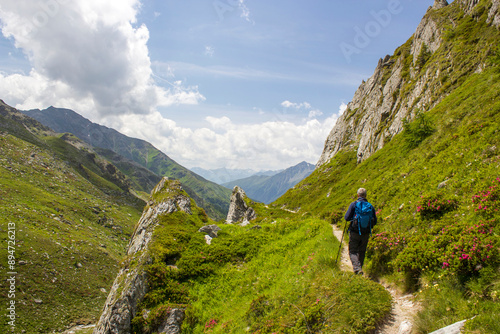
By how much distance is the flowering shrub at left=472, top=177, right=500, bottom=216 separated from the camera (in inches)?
316

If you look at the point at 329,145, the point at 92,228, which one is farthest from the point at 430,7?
the point at 92,228

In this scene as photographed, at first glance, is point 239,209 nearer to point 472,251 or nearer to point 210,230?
point 210,230

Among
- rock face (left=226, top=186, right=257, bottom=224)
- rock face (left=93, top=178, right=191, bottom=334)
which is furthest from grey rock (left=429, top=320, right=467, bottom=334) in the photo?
rock face (left=226, top=186, right=257, bottom=224)

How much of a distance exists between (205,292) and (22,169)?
9272 inches

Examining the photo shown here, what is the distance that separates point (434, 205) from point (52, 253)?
127 meters

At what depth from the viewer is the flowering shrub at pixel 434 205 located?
986 centimetres

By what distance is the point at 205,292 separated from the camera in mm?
13328

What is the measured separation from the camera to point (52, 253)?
93.9 metres

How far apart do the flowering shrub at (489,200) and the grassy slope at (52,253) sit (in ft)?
352

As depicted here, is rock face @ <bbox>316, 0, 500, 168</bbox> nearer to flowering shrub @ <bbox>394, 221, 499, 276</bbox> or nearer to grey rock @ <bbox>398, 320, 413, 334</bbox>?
flowering shrub @ <bbox>394, 221, 499, 276</bbox>

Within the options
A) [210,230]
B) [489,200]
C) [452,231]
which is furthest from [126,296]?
[489,200]

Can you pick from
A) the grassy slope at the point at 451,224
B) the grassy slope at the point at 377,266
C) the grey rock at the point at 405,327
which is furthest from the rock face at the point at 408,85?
the grey rock at the point at 405,327

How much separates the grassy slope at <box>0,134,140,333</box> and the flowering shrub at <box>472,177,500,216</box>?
352ft

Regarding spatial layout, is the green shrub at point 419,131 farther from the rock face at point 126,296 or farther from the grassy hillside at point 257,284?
the rock face at point 126,296
